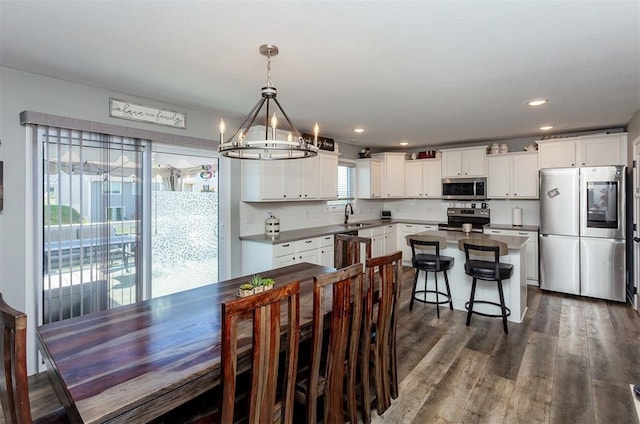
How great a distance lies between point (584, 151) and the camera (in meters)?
4.66

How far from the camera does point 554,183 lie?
4.58 m

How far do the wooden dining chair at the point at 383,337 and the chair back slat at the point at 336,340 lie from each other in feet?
0.46

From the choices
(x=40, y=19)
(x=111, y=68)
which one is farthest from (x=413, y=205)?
(x=40, y=19)

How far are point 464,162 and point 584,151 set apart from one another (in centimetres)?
168

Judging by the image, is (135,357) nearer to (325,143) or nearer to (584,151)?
(325,143)

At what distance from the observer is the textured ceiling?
172 cm

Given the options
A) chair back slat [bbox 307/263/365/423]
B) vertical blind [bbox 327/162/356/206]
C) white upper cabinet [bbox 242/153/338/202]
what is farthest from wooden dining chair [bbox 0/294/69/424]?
vertical blind [bbox 327/162/356/206]

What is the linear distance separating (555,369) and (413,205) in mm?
4446

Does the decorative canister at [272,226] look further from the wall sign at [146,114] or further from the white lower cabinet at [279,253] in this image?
the wall sign at [146,114]

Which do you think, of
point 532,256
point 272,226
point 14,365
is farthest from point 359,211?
point 14,365

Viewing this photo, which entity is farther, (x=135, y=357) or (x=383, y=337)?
(x=383, y=337)

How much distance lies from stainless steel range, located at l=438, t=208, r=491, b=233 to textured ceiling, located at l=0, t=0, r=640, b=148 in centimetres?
251

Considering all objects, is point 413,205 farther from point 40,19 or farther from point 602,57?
point 40,19

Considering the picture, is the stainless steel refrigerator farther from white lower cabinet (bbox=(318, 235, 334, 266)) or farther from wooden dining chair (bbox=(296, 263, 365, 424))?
wooden dining chair (bbox=(296, 263, 365, 424))
